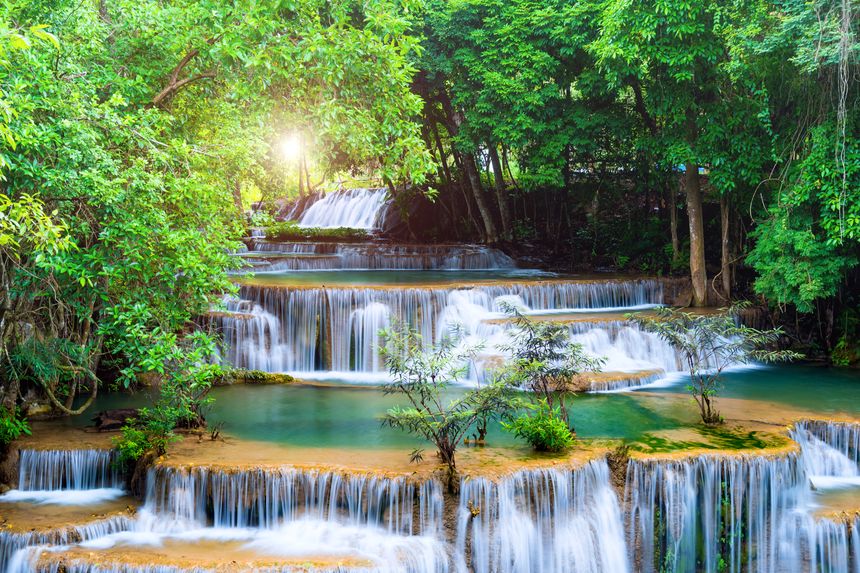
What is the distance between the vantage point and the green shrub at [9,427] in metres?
9.99

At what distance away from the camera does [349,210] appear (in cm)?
3353

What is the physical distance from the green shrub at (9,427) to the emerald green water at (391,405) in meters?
1.34

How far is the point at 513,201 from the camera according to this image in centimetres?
2838

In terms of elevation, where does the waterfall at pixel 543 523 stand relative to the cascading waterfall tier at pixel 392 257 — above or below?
below

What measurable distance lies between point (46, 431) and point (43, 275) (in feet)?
10.9

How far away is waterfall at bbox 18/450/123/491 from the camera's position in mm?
9797

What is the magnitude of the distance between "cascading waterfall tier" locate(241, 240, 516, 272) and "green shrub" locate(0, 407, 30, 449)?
1329cm

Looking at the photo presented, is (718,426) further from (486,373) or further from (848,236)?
(848,236)

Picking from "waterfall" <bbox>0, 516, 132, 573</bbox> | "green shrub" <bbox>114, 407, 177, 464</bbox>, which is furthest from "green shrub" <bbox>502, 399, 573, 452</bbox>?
A: "waterfall" <bbox>0, 516, 132, 573</bbox>

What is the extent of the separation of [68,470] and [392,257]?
1593 centimetres

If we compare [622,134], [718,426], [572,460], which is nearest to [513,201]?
[622,134]

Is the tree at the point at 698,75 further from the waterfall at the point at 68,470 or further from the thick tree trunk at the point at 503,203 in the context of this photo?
the waterfall at the point at 68,470

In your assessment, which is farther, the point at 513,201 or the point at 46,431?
the point at 513,201

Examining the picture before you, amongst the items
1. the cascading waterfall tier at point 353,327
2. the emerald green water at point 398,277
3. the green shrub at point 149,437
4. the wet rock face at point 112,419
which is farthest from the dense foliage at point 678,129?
the wet rock face at point 112,419
